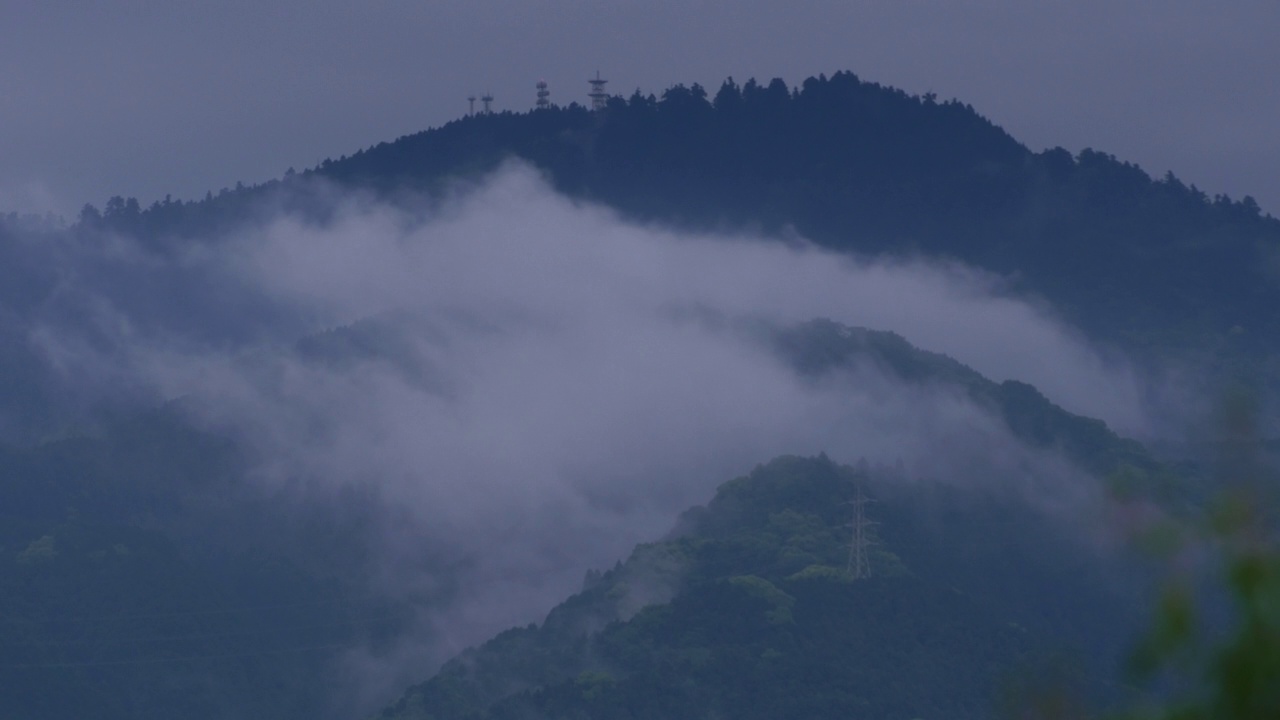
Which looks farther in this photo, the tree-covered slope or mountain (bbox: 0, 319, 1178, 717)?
mountain (bbox: 0, 319, 1178, 717)

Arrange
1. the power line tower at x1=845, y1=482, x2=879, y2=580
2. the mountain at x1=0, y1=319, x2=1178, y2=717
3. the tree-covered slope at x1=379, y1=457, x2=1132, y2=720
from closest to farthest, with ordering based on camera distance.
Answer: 1. the tree-covered slope at x1=379, y1=457, x2=1132, y2=720
2. the mountain at x1=0, y1=319, x2=1178, y2=717
3. the power line tower at x1=845, y1=482, x2=879, y2=580

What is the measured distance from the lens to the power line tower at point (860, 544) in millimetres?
48656

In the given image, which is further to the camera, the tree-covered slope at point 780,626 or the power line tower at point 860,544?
the power line tower at point 860,544

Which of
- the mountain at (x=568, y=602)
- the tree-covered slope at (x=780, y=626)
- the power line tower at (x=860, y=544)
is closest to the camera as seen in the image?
the tree-covered slope at (x=780, y=626)

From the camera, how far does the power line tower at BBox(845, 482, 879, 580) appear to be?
48656 mm

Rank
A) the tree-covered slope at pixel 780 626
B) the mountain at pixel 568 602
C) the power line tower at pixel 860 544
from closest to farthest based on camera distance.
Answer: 1. the tree-covered slope at pixel 780 626
2. the mountain at pixel 568 602
3. the power line tower at pixel 860 544

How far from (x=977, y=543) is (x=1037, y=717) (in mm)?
49114

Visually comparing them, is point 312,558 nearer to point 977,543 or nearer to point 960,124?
point 977,543

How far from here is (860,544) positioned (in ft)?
162

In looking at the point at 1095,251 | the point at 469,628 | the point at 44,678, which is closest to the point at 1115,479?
the point at 44,678

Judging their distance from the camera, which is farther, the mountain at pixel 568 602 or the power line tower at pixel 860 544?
the power line tower at pixel 860 544

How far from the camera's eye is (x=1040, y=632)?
158 feet

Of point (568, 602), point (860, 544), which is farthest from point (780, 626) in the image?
point (568, 602)

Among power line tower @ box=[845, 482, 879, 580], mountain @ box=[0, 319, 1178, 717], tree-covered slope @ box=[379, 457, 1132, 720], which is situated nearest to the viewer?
tree-covered slope @ box=[379, 457, 1132, 720]
